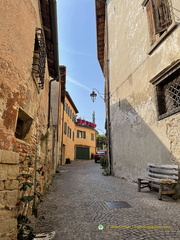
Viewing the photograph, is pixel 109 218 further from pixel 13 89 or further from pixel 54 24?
pixel 54 24

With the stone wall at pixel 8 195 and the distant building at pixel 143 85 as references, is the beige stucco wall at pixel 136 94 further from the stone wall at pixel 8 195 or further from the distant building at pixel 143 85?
the stone wall at pixel 8 195

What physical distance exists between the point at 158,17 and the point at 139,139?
4345 mm

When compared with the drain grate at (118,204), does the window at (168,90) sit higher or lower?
higher

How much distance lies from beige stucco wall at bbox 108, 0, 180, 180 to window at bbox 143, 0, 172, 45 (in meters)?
0.31

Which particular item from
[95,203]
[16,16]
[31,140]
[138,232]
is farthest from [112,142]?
[16,16]

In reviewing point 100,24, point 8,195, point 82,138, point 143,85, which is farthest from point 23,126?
point 82,138

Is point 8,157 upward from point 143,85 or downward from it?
downward

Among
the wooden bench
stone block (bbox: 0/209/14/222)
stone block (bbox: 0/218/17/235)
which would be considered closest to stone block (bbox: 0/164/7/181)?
stone block (bbox: 0/209/14/222)

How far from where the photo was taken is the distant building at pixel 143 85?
4.95 metres

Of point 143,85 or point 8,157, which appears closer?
point 8,157

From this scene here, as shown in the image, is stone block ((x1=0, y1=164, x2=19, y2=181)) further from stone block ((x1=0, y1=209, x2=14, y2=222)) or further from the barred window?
the barred window

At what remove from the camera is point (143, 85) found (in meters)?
6.48

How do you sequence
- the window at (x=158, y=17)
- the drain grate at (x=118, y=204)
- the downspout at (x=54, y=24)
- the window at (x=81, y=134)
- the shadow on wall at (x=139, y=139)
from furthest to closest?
the window at (x=81, y=134) < the window at (x=158, y=17) < the shadow on wall at (x=139, y=139) < the downspout at (x=54, y=24) < the drain grate at (x=118, y=204)

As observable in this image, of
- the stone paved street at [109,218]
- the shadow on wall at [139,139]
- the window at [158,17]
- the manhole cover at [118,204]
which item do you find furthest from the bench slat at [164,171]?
the window at [158,17]
